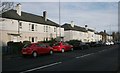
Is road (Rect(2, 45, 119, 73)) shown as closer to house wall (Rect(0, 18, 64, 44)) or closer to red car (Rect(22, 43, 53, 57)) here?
red car (Rect(22, 43, 53, 57))

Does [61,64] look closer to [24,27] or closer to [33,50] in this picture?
[33,50]

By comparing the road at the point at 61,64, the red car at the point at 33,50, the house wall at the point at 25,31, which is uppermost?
the house wall at the point at 25,31

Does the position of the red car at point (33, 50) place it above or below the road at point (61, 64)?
above

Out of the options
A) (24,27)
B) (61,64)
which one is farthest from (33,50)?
(24,27)

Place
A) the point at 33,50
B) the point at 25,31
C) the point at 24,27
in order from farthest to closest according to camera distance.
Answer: the point at 25,31 → the point at 24,27 → the point at 33,50

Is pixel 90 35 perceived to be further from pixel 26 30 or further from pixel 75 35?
pixel 26 30

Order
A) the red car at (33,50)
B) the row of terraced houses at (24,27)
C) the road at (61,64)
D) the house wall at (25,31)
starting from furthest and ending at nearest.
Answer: the row of terraced houses at (24,27)
the house wall at (25,31)
the red car at (33,50)
the road at (61,64)

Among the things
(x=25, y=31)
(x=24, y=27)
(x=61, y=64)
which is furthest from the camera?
(x=25, y=31)

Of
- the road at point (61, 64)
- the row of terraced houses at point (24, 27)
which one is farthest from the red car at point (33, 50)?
the row of terraced houses at point (24, 27)

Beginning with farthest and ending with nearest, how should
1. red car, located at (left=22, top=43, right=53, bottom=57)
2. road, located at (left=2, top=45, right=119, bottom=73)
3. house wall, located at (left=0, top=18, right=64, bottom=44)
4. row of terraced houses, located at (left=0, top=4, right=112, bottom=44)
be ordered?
row of terraced houses, located at (left=0, top=4, right=112, bottom=44) < house wall, located at (left=0, top=18, right=64, bottom=44) < red car, located at (left=22, top=43, right=53, bottom=57) < road, located at (left=2, top=45, right=119, bottom=73)

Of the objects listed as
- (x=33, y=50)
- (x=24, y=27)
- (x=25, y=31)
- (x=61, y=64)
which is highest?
(x=24, y=27)

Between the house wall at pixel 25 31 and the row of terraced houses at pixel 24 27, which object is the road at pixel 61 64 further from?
the house wall at pixel 25 31

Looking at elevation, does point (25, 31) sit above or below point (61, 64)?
above

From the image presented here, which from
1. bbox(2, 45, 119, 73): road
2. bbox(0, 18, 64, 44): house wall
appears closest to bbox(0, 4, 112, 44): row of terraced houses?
bbox(0, 18, 64, 44): house wall
